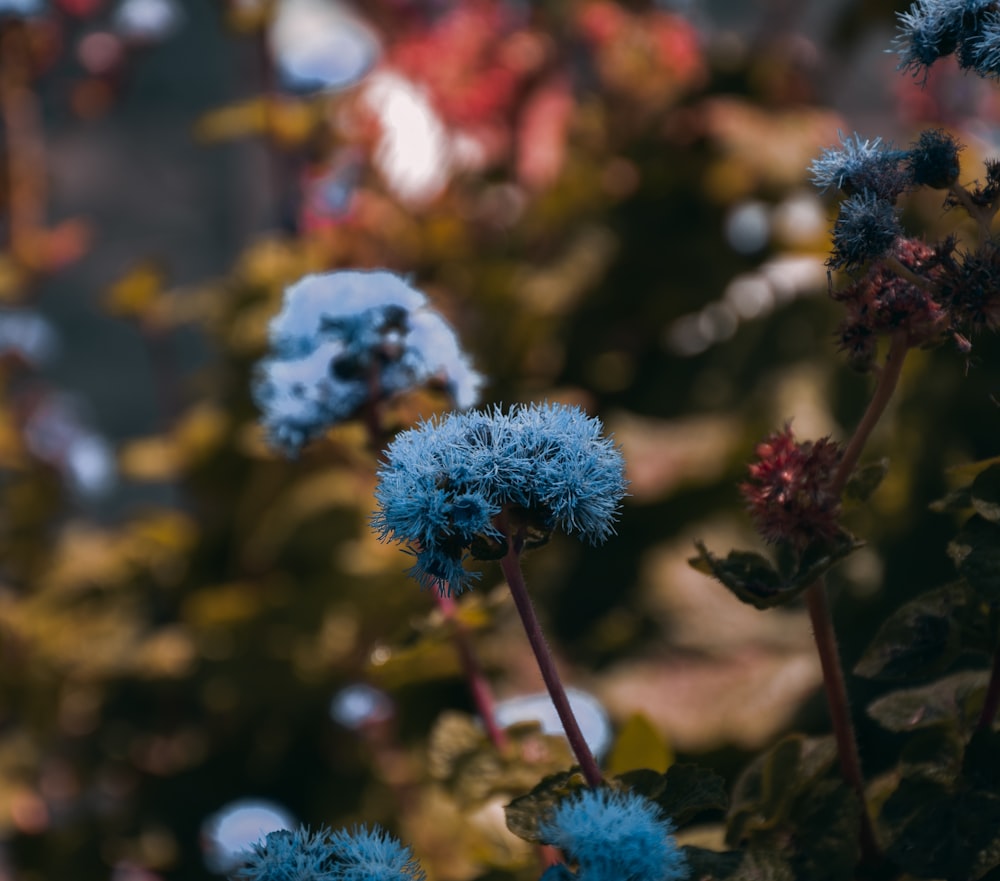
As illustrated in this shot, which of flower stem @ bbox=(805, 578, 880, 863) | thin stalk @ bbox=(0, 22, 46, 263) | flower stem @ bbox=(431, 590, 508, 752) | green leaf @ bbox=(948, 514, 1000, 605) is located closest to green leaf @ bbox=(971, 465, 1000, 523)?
green leaf @ bbox=(948, 514, 1000, 605)

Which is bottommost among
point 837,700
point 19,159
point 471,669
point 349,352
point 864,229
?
point 837,700

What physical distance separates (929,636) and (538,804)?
28cm

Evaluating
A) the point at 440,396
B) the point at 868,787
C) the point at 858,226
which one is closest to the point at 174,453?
the point at 440,396

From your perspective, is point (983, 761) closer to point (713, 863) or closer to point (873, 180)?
point (713, 863)

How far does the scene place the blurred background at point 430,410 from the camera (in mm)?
1729

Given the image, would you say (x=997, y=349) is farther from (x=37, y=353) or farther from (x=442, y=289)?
(x=37, y=353)

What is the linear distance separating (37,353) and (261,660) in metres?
0.97

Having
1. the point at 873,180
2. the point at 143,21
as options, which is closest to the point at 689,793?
the point at 873,180

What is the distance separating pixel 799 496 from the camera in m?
0.77

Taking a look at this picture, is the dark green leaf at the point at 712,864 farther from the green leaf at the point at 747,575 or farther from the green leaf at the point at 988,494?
the green leaf at the point at 988,494

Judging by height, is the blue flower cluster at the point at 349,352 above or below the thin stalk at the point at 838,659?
above

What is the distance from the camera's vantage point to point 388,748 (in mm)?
1838

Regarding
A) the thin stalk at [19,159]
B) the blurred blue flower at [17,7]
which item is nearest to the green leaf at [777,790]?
the blurred blue flower at [17,7]

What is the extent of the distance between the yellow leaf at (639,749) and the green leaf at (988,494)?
34 centimetres
